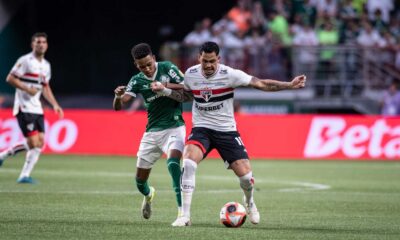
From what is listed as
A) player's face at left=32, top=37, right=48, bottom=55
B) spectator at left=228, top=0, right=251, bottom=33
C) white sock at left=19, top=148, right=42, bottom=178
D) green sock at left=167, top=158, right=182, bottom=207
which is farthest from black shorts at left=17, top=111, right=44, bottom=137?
spectator at left=228, top=0, right=251, bottom=33

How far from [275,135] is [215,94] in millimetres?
15163

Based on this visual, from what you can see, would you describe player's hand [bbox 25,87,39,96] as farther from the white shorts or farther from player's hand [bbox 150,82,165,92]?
player's hand [bbox 150,82,165,92]

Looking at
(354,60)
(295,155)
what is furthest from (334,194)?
(354,60)

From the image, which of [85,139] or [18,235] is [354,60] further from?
[18,235]

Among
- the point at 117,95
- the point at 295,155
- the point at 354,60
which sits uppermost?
the point at 117,95

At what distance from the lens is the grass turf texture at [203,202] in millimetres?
10422

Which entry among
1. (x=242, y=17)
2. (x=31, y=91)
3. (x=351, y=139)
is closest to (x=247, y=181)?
(x=31, y=91)

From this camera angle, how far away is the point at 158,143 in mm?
12188

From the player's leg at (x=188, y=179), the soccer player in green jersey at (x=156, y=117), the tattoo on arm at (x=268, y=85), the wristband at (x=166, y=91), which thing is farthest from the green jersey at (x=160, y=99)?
the tattoo on arm at (x=268, y=85)

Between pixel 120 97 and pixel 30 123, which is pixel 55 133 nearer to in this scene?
pixel 30 123

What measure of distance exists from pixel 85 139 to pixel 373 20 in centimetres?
986

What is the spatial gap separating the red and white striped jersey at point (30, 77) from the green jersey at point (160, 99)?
18.0ft

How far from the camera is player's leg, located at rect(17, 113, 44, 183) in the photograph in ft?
56.1

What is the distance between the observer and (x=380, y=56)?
2892 cm
